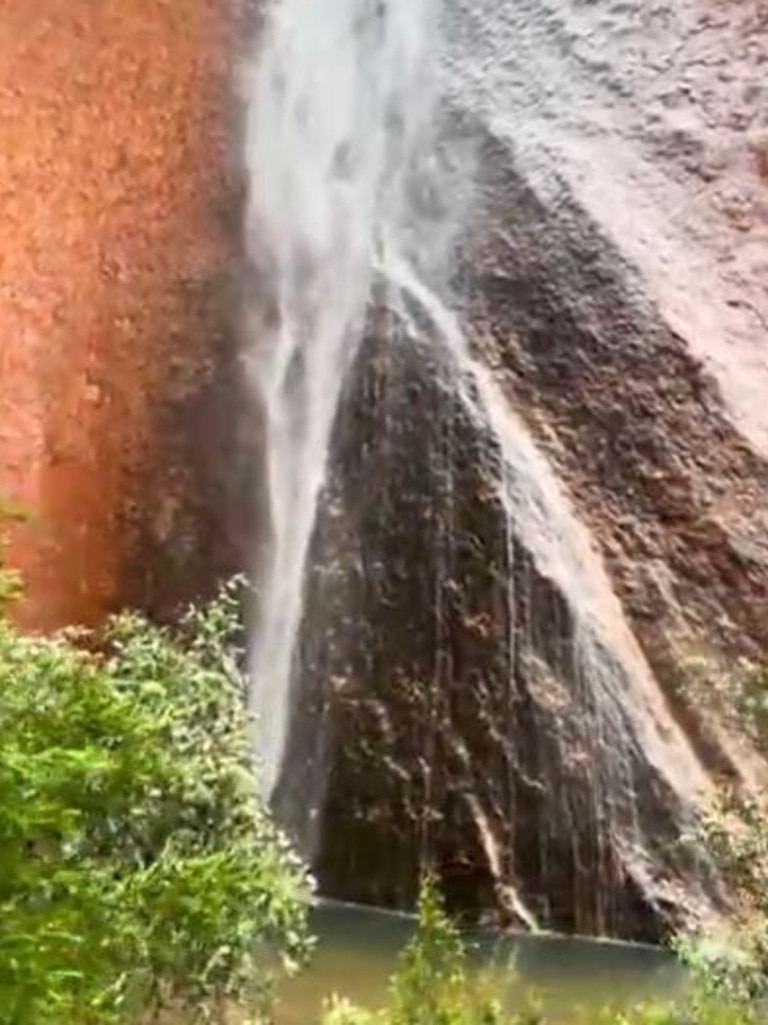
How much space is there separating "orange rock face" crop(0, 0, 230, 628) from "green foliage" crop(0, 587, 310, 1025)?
3.60 m

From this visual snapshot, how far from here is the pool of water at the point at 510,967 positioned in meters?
5.38

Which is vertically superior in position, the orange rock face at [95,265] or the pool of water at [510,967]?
the orange rock face at [95,265]

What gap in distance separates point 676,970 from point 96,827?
3.60 meters

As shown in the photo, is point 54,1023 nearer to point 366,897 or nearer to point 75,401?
point 366,897

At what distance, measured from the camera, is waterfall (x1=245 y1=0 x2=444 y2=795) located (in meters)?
8.78

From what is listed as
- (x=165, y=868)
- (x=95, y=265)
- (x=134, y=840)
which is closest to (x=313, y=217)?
(x=95, y=265)

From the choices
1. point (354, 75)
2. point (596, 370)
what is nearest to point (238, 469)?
point (596, 370)

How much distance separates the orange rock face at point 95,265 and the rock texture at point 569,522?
94cm

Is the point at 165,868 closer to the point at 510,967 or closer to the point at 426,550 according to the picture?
the point at 510,967

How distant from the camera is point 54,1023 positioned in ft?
8.35

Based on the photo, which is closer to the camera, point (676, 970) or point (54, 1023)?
point (54, 1023)

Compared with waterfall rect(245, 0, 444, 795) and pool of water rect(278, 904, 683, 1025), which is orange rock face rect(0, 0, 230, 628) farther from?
pool of water rect(278, 904, 683, 1025)

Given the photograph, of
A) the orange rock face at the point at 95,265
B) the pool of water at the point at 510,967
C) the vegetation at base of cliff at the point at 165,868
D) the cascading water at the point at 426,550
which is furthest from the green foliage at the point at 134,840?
the orange rock face at the point at 95,265

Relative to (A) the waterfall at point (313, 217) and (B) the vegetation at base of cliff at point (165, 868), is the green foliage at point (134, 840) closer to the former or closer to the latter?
(B) the vegetation at base of cliff at point (165, 868)
